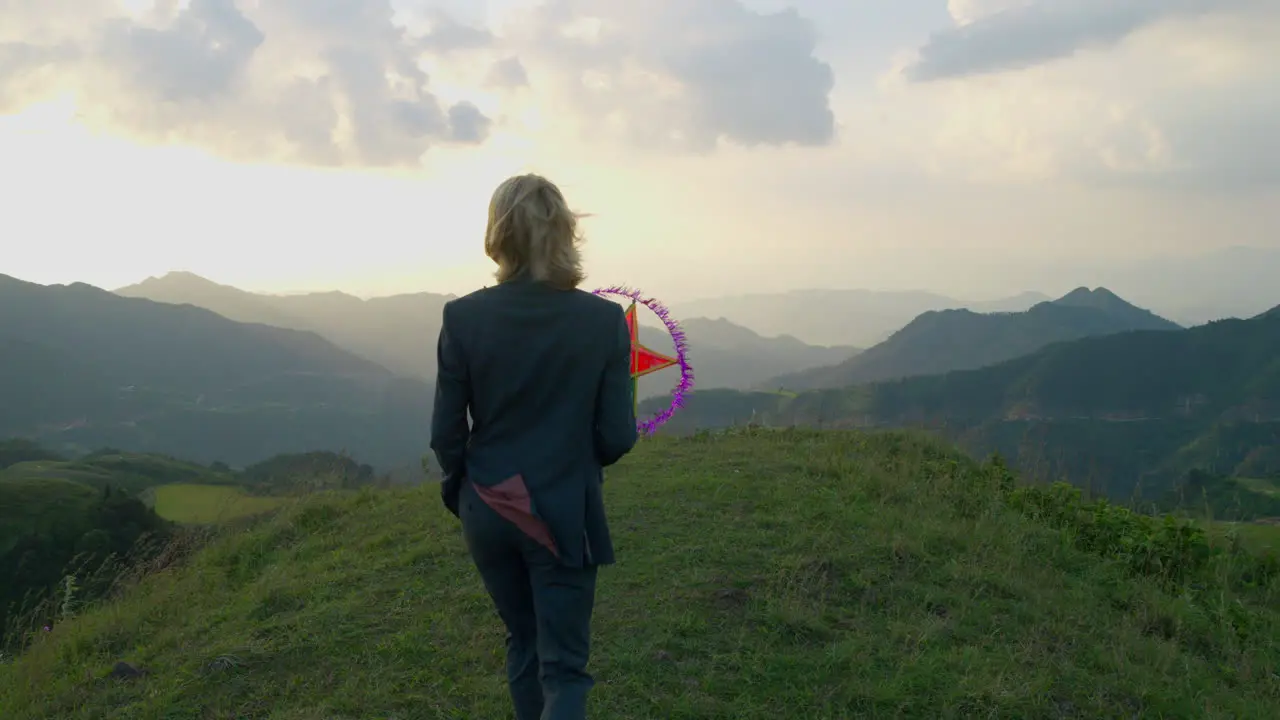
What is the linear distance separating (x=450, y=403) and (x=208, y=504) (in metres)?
19.7

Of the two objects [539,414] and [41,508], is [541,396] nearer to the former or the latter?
[539,414]

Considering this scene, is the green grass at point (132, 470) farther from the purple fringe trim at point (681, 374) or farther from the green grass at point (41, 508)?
the purple fringe trim at point (681, 374)

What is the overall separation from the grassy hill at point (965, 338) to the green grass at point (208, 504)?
112153 millimetres

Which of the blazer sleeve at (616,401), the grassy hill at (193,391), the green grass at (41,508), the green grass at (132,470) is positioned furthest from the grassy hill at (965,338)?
the blazer sleeve at (616,401)

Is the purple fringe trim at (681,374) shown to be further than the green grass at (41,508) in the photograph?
No

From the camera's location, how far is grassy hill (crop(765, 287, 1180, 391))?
143 meters

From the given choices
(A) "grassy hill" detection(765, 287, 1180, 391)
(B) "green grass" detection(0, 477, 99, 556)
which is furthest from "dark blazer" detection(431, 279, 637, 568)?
(A) "grassy hill" detection(765, 287, 1180, 391)

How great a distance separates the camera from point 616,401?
2.86 m

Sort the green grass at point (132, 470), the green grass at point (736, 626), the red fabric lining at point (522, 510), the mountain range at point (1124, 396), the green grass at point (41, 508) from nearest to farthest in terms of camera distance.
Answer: the red fabric lining at point (522, 510) < the green grass at point (736, 626) < the green grass at point (41, 508) < the green grass at point (132, 470) < the mountain range at point (1124, 396)

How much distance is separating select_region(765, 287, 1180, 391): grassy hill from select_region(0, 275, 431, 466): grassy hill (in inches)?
2951

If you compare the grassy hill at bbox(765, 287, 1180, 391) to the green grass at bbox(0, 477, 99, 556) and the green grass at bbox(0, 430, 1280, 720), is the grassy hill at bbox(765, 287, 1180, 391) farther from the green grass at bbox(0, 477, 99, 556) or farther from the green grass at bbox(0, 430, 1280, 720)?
the green grass at bbox(0, 430, 1280, 720)

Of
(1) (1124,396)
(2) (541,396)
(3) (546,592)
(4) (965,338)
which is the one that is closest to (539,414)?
(2) (541,396)

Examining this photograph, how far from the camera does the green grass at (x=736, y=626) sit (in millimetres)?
4316

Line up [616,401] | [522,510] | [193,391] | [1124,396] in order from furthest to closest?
1. [193,391]
2. [1124,396]
3. [616,401]
4. [522,510]
